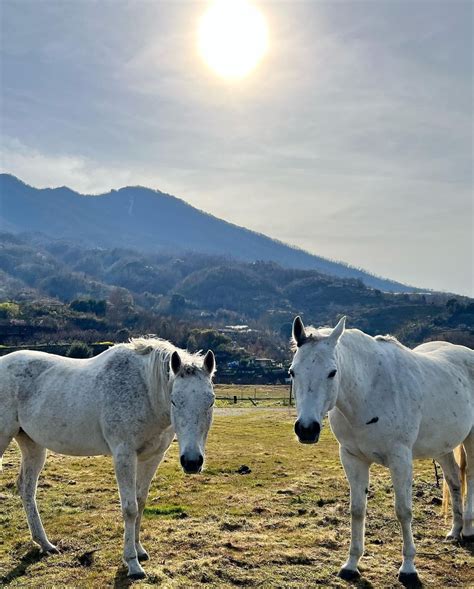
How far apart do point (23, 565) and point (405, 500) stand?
19.3ft

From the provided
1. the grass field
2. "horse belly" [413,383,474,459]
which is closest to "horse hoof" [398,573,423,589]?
the grass field

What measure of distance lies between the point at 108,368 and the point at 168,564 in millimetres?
3137

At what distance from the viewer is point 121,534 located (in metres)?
8.99

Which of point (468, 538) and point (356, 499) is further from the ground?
point (356, 499)

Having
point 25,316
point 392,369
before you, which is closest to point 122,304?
point 25,316

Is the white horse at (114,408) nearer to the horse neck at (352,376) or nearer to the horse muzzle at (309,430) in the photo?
the horse muzzle at (309,430)

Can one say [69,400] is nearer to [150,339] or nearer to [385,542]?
[150,339]

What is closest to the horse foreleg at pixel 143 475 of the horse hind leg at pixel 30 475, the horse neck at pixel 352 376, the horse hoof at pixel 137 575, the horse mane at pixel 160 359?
the horse hoof at pixel 137 575

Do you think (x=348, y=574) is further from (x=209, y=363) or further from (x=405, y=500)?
(x=209, y=363)

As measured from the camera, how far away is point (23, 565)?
7.69 meters

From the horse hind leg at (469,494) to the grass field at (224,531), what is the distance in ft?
1.01

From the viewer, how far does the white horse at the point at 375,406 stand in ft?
19.9

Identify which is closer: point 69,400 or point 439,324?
point 69,400

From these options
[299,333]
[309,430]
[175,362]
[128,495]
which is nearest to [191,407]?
[175,362]
